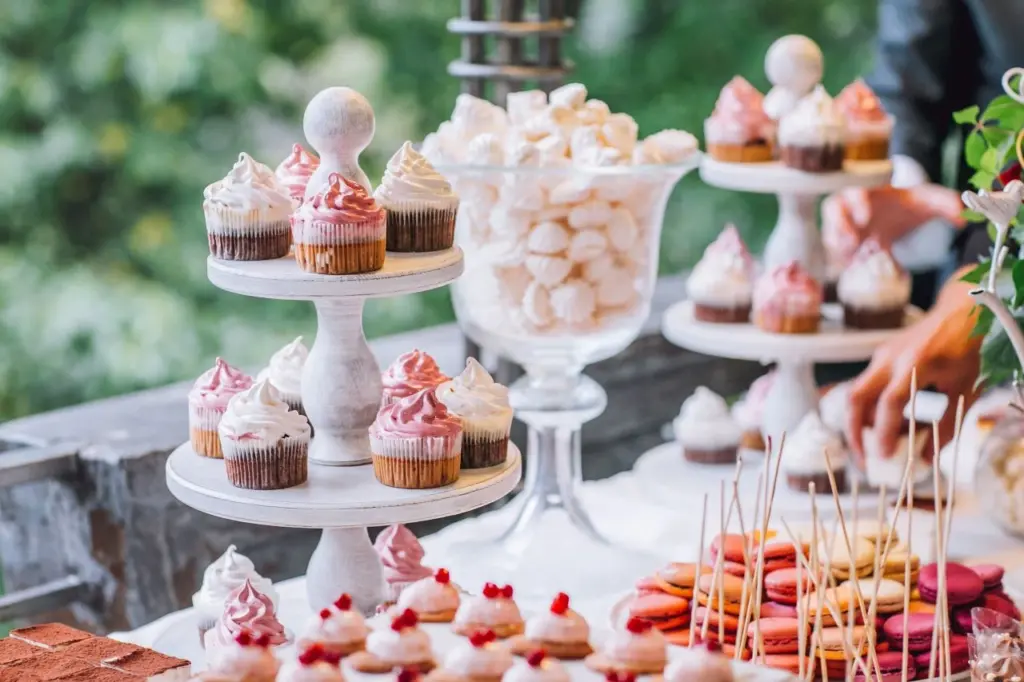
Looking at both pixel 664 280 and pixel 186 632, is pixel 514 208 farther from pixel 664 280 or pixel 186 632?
pixel 664 280

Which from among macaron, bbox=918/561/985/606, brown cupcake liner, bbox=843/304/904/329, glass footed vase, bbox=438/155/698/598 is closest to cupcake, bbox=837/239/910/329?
→ brown cupcake liner, bbox=843/304/904/329

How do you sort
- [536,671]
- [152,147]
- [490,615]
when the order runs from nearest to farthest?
[536,671], [490,615], [152,147]

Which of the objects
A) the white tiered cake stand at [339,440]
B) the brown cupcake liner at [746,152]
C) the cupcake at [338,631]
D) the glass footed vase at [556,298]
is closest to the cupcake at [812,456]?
the glass footed vase at [556,298]

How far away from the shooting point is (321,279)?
49.3 inches

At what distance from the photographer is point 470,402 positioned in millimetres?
1373

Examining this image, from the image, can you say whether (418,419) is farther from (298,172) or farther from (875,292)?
(875,292)

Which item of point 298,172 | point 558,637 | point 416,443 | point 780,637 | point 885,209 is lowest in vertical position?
point 780,637

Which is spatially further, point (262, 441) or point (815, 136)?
point (815, 136)

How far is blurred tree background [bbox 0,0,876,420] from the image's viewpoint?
13.6ft

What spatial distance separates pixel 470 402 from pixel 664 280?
73.9 inches

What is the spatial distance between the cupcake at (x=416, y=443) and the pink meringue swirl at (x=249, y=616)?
16cm

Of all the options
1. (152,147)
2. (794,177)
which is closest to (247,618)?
(794,177)

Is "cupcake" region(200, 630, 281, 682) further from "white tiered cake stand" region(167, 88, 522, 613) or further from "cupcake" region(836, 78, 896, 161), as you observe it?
"cupcake" region(836, 78, 896, 161)

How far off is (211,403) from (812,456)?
90 cm
